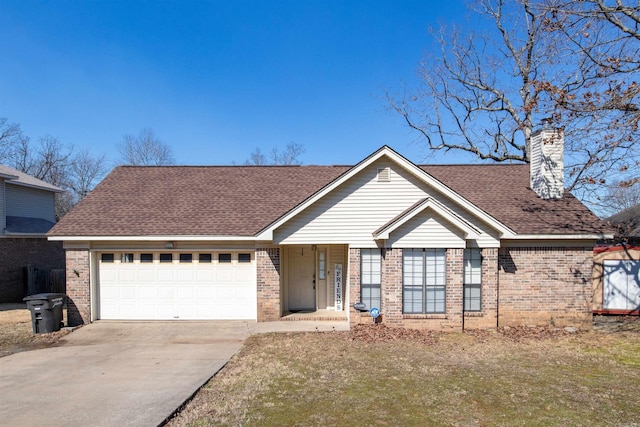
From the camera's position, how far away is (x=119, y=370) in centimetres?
757

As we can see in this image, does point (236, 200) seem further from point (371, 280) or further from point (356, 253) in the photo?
point (371, 280)

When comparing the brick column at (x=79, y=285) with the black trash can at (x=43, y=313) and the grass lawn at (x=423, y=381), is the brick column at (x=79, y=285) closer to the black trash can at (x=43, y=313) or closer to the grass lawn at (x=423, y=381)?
the black trash can at (x=43, y=313)

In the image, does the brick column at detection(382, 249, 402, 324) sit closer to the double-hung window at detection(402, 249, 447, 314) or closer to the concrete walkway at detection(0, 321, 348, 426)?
the double-hung window at detection(402, 249, 447, 314)

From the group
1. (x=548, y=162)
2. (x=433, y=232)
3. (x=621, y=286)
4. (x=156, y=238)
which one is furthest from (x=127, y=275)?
(x=621, y=286)

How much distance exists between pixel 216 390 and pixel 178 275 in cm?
590

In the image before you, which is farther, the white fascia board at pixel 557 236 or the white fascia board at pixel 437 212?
the white fascia board at pixel 557 236

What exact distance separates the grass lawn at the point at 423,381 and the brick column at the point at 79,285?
19.2 ft

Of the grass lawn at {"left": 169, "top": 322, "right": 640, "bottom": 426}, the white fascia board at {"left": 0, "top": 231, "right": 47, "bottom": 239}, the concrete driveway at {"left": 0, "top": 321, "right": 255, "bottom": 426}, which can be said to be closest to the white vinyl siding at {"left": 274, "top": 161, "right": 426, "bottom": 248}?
the grass lawn at {"left": 169, "top": 322, "right": 640, "bottom": 426}

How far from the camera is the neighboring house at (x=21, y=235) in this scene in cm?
1566

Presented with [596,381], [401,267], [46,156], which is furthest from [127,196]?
[46,156]

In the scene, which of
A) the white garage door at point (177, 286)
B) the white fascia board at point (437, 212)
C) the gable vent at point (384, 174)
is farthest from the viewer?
the white garage door at point (177, 286)

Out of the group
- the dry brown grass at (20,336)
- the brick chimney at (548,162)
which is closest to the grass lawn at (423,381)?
the brick chimney at (548,162)

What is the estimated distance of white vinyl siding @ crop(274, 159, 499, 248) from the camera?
423 inches

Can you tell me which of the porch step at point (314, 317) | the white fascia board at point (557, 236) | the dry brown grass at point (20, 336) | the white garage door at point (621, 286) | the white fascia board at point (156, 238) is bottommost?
the dry brown grass at point (20, 336)
